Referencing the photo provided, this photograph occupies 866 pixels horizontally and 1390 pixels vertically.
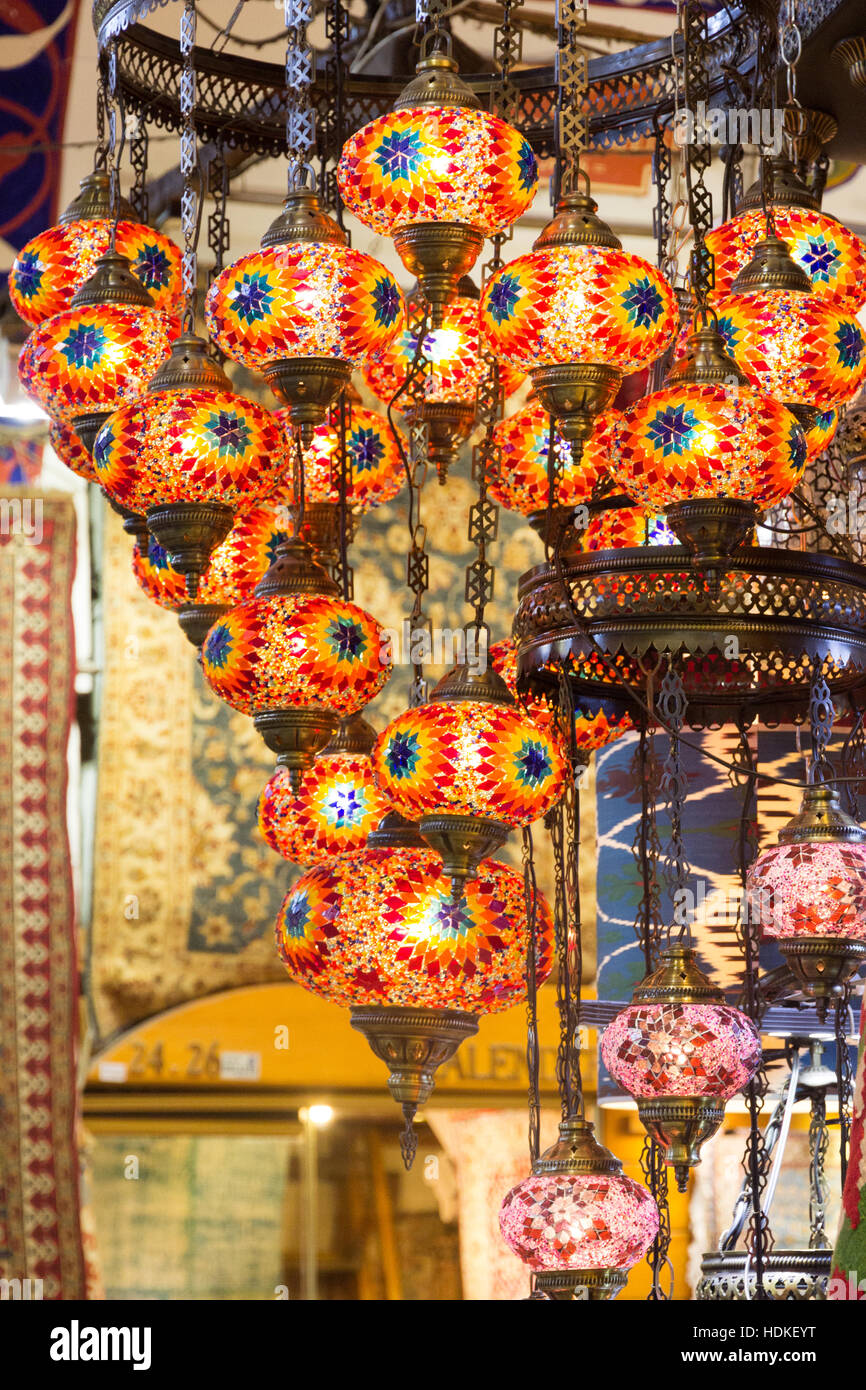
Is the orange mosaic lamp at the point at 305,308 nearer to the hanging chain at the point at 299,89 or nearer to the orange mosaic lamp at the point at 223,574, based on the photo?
the hanging chain at the point at 299,89

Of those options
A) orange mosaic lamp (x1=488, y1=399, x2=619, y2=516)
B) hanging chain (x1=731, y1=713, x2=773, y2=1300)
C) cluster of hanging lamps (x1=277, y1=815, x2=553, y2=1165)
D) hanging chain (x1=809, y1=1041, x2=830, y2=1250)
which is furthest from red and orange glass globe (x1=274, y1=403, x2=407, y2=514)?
hanging chain (x1=809, y1=1041, x2=830, y2=1250)

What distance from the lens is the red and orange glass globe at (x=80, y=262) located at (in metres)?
2.83

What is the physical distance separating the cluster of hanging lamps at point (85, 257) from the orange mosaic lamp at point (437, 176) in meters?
0.64

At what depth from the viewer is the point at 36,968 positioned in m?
5.82

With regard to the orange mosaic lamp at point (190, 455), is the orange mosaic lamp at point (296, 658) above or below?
below

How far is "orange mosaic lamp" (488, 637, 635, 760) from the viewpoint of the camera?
2.53 m

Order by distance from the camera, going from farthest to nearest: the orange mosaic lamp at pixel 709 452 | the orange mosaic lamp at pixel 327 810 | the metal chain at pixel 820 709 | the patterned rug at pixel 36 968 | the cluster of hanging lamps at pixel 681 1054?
the patterned rug at pixel 36 968
the orange mosaic lamp at pixel 327 810
the metal chain at pixel 820 709
the cluster of hanging lamps at pixel 681 1054
the orange mosaic lamp at pixel 709 452

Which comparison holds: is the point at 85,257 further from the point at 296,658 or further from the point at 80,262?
the point at 296,658

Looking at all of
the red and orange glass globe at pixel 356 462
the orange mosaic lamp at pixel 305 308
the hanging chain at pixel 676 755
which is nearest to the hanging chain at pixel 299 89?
the orange mosaic lamp at pixel 305 308

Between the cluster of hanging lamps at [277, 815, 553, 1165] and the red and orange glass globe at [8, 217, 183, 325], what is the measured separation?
0.91 meters

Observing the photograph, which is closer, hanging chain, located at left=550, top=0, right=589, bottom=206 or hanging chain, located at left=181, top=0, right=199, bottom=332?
hanging chain, located at left=550, top=0, right=589, bottom=206

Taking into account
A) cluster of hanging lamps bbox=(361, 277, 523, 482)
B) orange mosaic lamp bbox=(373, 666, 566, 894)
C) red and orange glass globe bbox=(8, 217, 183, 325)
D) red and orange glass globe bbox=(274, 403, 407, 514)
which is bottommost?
orange mosaic lamp bbox=(373, 666, 566, 894)

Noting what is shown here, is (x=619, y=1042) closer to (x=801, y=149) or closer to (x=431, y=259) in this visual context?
(x=431, y=259)

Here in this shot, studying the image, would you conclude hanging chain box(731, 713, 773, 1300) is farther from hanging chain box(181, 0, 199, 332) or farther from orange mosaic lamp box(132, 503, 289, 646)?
hanging chain box(181, 0, 199, 332)
